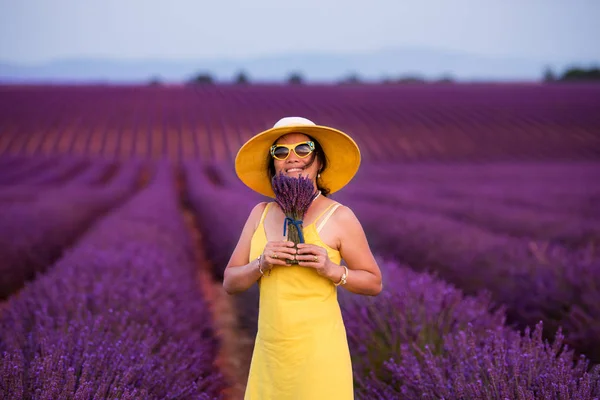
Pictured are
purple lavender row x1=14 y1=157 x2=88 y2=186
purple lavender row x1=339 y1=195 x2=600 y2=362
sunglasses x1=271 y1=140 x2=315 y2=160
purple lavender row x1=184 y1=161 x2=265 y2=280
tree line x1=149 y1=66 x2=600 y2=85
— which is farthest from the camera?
tree line x1=149 y1=66 x2=600 y2=85

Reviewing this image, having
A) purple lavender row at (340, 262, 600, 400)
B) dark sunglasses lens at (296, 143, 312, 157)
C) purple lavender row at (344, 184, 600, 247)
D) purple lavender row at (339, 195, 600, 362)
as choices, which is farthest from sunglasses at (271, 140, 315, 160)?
purple lavender row at (344, 184, 600, 247)

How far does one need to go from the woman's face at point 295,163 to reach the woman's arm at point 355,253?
0.19m

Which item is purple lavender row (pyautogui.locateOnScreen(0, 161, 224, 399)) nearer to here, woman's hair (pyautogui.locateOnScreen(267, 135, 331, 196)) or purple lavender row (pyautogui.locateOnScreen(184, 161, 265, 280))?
woman's hair (pyautogui.locateOnScreen(267, 135, 331, 196))

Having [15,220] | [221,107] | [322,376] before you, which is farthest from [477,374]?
[221,107]

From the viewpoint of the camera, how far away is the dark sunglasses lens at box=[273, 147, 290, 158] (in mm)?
1812

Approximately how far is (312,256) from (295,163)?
0.37m

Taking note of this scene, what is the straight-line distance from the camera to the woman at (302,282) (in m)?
1.70

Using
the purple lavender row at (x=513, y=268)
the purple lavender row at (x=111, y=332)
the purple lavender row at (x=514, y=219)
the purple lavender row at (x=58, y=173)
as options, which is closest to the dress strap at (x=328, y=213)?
the purple lavender row at (x=111, y=332)

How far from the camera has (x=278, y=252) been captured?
158 cm

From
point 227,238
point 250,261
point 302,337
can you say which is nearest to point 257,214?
point 250,261

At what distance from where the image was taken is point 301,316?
1.70m

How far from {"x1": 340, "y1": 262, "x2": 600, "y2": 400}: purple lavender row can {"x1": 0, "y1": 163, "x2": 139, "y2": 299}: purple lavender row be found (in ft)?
12.2

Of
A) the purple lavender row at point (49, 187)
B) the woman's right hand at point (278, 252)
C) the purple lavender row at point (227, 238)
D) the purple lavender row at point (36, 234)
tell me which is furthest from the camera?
the purple lavender row at point (49, 187)

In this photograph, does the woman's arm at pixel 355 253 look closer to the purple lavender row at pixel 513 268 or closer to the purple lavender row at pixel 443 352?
the purple lavender row at pixel 443 352
